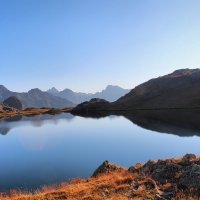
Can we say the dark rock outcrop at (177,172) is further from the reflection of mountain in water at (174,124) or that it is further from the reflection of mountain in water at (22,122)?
the reflection of mountain in water at (22,122)

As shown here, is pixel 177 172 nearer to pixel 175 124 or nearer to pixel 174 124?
pixel 175 124

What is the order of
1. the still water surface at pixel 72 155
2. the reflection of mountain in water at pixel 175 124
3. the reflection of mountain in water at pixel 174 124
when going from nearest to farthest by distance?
1. the still water surface at pixel 72 155
2. the reflection of mountain in water at pixel 175 124
3. the reflection of mountain in water at pixel 174 124

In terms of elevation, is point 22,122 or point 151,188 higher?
point 22,122

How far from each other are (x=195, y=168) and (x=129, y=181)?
201 inches

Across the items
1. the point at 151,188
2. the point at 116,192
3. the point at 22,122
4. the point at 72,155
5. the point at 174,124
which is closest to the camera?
the point at 116,192

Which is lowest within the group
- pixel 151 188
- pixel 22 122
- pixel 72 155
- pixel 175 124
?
pixel 72 155

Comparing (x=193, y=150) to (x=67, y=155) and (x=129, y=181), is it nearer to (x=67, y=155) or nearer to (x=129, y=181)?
(x=67, y=155)

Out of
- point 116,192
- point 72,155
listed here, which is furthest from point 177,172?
point 72,155

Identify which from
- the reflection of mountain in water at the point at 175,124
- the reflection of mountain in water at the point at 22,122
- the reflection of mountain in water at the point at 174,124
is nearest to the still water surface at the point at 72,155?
the reflection of mountain in water at the point at 175,124

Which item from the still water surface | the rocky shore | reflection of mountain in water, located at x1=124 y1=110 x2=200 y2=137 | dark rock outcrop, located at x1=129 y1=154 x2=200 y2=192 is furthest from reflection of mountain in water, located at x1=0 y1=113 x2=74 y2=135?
the rocky shore

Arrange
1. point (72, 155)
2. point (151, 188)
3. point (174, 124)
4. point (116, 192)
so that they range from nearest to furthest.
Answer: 1. point (116, 192)
2. point (151, 188)
3. point (72, 155)
4. point (174, 124)

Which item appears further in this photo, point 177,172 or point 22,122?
point 22,122

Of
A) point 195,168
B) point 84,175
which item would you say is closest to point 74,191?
point 195,168

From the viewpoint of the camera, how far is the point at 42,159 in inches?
2045
